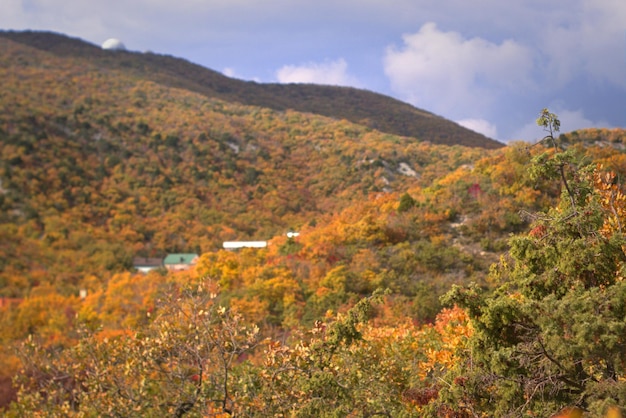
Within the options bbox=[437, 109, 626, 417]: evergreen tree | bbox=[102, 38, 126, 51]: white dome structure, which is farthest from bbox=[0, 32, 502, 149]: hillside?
bbox=[437, 109, 626, 417]: evergreen tree

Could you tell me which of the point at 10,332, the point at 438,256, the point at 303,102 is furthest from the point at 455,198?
the point at 303,102

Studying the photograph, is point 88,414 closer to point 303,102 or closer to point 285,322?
point 285,322

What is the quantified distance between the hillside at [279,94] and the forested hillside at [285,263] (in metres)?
8.69

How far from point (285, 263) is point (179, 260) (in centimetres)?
2112

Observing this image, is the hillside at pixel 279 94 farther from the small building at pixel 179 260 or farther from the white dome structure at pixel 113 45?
the small building at pixel 179 260

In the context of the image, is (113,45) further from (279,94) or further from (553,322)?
(553,322)

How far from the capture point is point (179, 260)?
1793 inches

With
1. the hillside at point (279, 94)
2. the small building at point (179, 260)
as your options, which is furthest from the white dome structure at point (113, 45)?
the small building at point (179, 260)

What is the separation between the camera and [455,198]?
2980 cm

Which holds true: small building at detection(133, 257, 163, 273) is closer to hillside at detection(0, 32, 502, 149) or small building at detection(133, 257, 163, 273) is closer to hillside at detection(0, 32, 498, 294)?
hillside at detection(0, 32, 498, 294)

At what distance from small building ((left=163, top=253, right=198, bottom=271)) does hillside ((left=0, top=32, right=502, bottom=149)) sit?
52.5 meters

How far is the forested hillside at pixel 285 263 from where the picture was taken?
6066 mm

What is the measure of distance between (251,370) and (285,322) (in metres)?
12.1

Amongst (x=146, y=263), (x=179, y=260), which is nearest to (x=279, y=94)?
(x=179, y=260)
